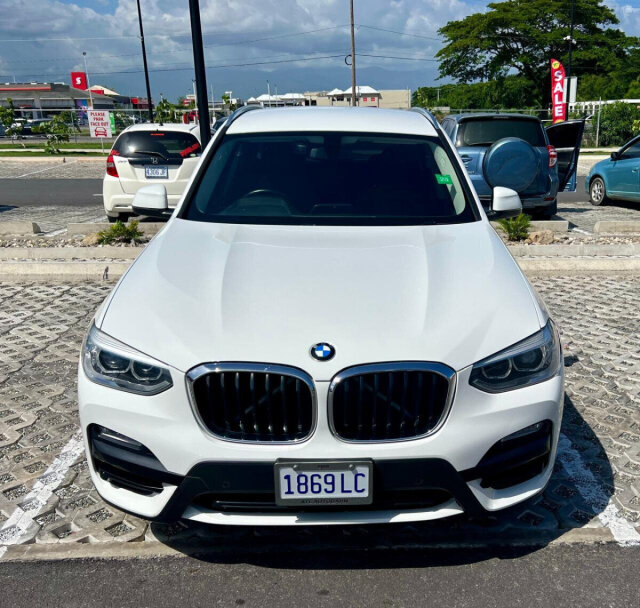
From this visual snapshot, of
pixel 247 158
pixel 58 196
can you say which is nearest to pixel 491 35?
pixel 58 196

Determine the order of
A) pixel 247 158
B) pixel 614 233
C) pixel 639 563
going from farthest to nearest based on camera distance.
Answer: pixel 614 233 → pixel 247 158 → pixel 639 563

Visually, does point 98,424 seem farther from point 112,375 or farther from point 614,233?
point 614,233

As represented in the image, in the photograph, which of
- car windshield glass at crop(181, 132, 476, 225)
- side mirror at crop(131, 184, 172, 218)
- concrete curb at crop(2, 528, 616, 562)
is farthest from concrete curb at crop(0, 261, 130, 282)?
concrete curb at crop(2, 528, 616, 562)

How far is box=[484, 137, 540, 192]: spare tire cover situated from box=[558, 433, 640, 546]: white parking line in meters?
4.41

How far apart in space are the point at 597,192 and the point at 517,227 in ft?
18.7

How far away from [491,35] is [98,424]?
54957mm

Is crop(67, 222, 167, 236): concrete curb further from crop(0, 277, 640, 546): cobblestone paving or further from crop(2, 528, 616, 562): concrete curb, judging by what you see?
crop(2, 528, 616, 562): concrete curb

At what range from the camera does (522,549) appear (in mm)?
2922

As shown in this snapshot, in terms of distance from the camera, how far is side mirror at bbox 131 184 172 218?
424 centimetres

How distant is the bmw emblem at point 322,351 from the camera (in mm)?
2416

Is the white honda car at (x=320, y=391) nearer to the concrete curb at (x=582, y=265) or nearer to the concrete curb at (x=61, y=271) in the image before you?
the concrete curb at (x=61, y=271)

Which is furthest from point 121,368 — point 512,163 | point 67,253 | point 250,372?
point 512,163

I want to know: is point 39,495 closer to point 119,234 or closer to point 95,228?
point 119,234

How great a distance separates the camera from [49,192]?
16.7m
